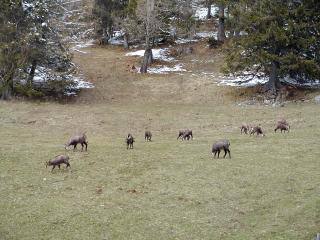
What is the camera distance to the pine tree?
47438 mm

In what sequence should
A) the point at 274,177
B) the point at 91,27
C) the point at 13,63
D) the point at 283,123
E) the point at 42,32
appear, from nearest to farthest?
the point at 274,177, the point at 283,123, the point at 13,63, the point at 42,32, the point at 91,27

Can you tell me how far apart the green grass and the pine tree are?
41.0ft

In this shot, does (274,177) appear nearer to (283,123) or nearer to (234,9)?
(283,123)

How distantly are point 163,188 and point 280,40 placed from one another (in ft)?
95.7

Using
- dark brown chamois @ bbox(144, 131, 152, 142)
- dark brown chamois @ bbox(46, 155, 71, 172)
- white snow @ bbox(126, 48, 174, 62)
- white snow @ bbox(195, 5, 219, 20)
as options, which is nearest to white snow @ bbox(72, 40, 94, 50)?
white snow @ bbox(126, 48, 174, 62)

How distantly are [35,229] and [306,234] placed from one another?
392 inches

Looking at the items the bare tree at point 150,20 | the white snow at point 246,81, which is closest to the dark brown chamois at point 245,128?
the white snow at point 246,81

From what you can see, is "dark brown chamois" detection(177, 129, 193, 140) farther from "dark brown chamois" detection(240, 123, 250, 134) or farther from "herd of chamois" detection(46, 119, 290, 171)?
"dark brown chamois" detection(240, 123, 250, 134)

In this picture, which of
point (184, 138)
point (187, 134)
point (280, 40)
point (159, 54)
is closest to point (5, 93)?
point (184, 138)

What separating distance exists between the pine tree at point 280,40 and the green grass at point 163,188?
12.5m

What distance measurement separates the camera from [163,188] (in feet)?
74.9

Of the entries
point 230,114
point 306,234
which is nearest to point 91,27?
point 230,114

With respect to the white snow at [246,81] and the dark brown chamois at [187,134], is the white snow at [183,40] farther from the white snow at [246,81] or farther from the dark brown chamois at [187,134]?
the dark brown chamois at [187,134]

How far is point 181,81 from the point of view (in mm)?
57344
